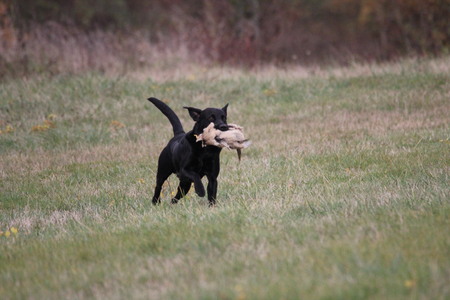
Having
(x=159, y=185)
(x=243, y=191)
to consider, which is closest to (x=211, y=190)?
(x=243, y=191)

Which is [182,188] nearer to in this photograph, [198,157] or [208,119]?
[198,157]

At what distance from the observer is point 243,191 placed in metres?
6.86

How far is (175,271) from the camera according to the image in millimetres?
3977

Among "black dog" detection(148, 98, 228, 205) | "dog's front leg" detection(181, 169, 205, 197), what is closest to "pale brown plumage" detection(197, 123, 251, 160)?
"black dog" detection(148, 98, 228, 205)

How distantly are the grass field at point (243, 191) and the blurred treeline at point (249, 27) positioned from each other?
11.0 feet

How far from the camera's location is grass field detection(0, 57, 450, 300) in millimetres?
3762

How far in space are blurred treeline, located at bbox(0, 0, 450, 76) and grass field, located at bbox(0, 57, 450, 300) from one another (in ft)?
11.0

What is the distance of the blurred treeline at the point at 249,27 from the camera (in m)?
18.3

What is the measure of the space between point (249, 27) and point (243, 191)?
19152 mm

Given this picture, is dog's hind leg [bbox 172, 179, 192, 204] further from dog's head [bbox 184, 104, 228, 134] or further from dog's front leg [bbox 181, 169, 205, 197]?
dog's head [bbox 184, 104, 228, 134]

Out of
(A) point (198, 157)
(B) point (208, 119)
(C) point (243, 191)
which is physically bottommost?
(C) point (243, 191)

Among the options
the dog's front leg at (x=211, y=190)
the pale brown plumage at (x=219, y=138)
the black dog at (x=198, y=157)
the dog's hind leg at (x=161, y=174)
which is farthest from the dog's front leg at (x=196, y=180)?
the dog's hind leg at (x=161, y=174)

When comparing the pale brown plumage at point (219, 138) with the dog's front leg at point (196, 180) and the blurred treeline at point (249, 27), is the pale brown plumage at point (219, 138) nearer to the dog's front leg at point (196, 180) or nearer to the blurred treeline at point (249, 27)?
the dog's front leg at point (196, 180)

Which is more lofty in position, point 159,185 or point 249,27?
point 249,27
